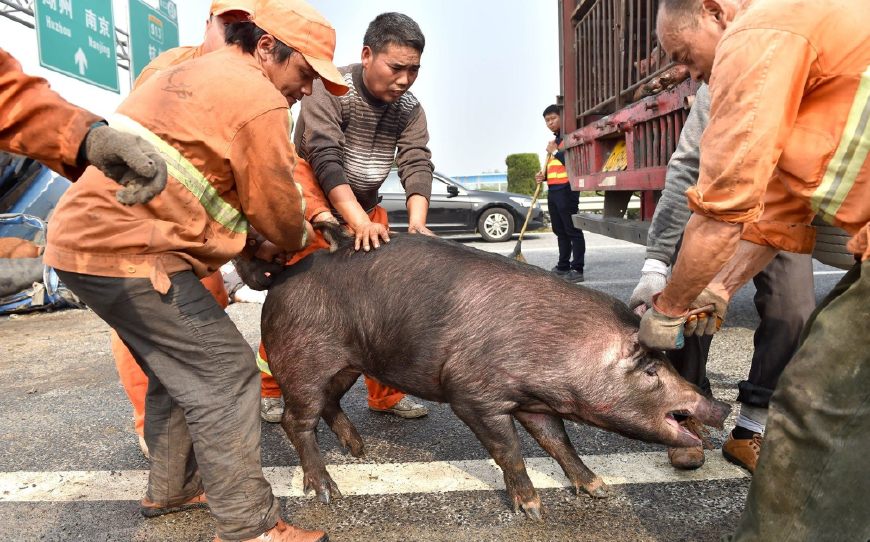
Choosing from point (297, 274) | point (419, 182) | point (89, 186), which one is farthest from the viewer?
point (419, 182)

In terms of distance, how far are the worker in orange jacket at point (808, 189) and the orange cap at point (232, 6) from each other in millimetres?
1440

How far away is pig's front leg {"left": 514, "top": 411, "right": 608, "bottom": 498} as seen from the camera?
2572mm

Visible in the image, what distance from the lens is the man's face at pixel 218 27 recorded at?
226cm

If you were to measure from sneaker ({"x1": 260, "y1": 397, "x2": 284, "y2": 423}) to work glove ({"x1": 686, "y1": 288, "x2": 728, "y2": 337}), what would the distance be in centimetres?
216

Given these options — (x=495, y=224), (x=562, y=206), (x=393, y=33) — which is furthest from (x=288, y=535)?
(x=495, y=224)

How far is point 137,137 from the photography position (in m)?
1.55

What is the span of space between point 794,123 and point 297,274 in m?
1.84

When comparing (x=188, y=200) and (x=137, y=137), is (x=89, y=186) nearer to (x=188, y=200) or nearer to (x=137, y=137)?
(x=188, y=200)

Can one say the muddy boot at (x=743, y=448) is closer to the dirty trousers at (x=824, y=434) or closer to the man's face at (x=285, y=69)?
the dirty trousers at (x=824, y=434)

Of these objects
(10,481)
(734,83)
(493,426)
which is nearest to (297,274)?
(493,426)

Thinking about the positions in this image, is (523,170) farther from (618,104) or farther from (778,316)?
(778,316)

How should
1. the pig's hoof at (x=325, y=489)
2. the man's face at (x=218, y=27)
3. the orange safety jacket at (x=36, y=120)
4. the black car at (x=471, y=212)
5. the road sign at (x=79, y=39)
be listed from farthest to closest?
1. the black car at (x=471, y=212)
2. the road sign at (x=79, y=39)
3. the pig's hoof at (x=325, y=489)
4. the man's face at (x=218, y=27)
5. the orange safety jacket at (x=36, y=120)

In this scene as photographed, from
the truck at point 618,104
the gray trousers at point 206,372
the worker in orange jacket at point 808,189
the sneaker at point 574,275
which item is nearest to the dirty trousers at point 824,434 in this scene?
the worker in orange jacket at point 808,189

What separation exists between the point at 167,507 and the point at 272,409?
1057mm
